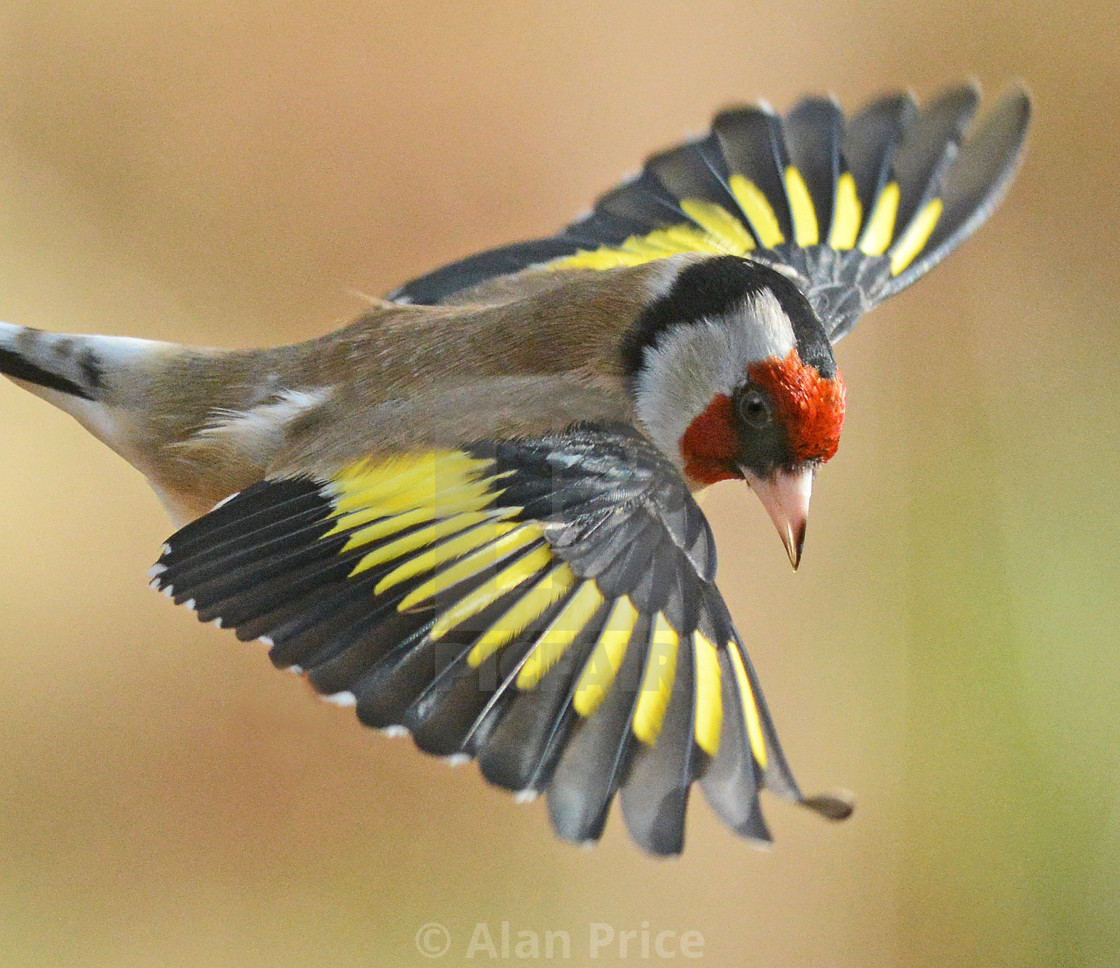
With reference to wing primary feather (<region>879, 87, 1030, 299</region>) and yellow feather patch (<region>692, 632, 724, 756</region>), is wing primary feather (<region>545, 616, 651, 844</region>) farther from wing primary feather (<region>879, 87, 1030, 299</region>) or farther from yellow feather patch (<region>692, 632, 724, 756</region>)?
wing primary feather (<region>879, 87, 1030, 299</region>)

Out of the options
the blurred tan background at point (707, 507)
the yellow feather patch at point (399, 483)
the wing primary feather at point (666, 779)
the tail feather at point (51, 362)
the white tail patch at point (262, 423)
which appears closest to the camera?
the wing primary feather at point (666, 779)

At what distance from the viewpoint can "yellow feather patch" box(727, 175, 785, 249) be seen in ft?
7.66

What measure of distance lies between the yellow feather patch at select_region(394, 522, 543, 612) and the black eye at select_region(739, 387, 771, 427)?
1.33 feet

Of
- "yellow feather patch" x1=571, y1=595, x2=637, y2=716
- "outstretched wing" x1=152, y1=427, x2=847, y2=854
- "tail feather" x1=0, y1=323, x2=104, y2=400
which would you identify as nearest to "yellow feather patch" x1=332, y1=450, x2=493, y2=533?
"outstretched wing" x1=152, y1=427, x2=847, y2=854

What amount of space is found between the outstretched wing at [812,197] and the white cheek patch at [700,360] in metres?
0.56

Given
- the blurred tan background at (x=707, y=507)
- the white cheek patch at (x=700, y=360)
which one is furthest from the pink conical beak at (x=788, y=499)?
the blurred tan background at (x=707, y=507)

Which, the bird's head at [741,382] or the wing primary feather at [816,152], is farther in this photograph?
the wing primary feather at [816,152]

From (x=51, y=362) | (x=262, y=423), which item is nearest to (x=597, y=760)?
(x=262, y=423)

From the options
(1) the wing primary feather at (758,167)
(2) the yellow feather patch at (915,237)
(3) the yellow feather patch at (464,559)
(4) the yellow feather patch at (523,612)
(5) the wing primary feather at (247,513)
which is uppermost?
(1) the wing primary feather at (758,167)

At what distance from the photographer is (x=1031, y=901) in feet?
9.63

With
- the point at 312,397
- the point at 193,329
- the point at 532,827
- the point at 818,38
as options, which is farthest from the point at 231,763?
the point at 818,38

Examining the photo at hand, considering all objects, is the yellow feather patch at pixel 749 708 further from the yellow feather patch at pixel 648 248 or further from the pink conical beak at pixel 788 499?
the yellow feather patch at pixel 648 248

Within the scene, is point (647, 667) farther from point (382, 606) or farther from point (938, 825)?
point (938, 825)

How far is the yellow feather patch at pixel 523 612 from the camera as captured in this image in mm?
1342
